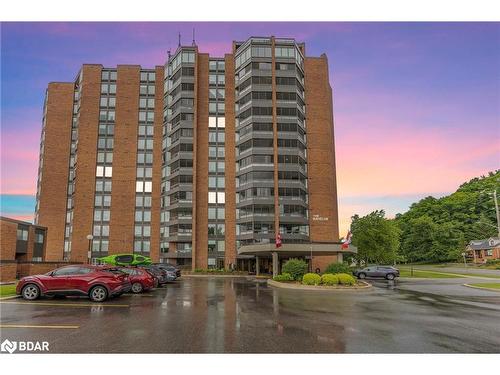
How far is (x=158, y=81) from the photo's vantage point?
2869 inches

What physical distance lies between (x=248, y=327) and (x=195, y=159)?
180 feet

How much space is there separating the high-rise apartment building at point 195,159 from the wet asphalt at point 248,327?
143 feet

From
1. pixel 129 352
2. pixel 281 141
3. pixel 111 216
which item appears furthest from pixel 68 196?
pixel 129 352

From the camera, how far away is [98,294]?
16.6 m

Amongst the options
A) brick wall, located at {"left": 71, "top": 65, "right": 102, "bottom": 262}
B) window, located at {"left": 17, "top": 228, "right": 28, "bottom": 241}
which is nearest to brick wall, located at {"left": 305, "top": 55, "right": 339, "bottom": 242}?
brick wall, located at {"left": 71, "top": 65, "right": 102, "bottom": 262}

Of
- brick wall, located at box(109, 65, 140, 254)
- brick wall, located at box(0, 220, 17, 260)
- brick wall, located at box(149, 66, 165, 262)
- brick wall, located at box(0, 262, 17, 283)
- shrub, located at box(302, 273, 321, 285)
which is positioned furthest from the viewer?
brick wall, located at box(149, 66, 165, 262)

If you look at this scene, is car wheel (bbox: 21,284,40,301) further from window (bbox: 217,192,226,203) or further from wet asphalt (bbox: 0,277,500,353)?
window (bbox: 217,192,226,203)

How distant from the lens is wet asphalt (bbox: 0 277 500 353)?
9.05 meters

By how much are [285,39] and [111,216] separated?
148 feet

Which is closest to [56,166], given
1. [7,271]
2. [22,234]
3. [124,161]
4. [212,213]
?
[124,161]

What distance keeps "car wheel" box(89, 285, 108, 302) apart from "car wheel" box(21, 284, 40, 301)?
246 cm

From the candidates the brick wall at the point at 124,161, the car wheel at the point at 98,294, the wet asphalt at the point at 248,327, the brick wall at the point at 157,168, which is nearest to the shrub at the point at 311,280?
the wet asphalt at the point at 248,327

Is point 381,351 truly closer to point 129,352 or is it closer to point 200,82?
point 129,352

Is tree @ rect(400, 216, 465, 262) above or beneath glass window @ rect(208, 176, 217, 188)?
beneath
